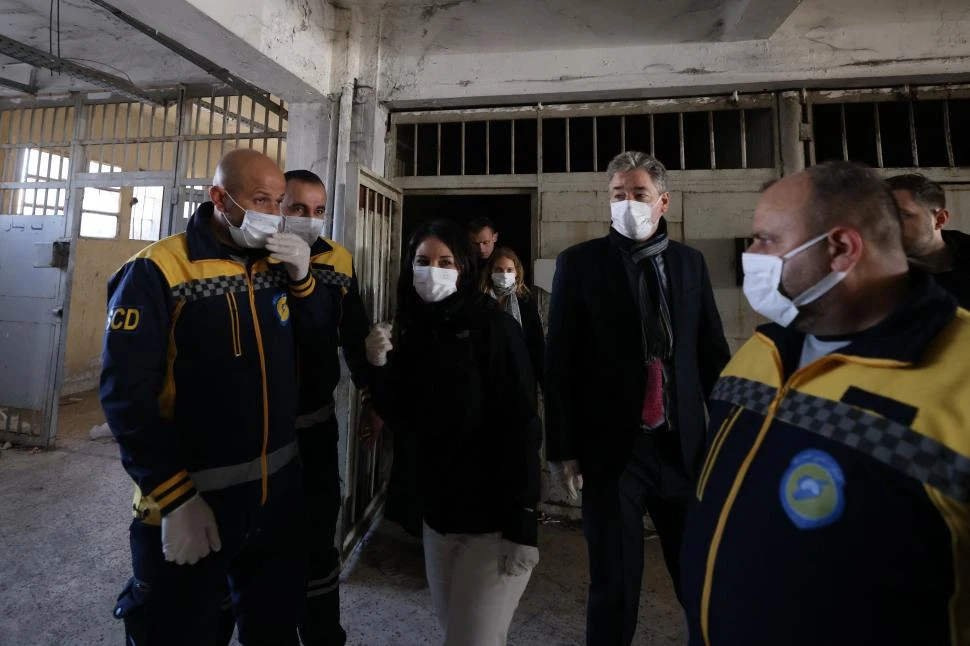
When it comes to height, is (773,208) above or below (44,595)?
above

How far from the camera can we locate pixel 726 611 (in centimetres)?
89

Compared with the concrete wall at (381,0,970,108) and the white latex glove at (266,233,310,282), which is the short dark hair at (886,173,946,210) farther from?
the white latex glove at (266,233,310,282)

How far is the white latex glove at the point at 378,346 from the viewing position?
183cm

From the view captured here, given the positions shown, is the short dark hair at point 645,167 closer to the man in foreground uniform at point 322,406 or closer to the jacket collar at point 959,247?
the jacket collar at point 959,247

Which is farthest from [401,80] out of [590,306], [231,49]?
[590,306]

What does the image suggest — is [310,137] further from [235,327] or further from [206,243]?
[235,327]

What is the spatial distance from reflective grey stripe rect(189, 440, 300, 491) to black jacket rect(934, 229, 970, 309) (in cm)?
206

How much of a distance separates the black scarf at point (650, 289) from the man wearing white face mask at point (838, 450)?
0.66 metres

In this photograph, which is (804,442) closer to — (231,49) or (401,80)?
(231,49)

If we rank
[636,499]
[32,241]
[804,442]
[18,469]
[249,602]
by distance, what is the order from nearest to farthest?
[804,442], [249,602], [636,499], [18,469], [32,241]

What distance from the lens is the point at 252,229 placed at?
1576mm

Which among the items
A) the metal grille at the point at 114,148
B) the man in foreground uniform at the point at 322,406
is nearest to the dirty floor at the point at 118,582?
the man in foreground uniform at the point at 322,406

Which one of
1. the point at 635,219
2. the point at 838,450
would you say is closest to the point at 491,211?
the point at 635,219

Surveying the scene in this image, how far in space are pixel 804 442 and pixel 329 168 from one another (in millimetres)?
3246
